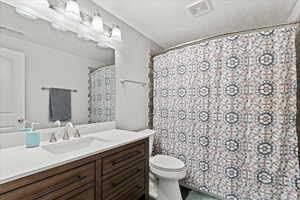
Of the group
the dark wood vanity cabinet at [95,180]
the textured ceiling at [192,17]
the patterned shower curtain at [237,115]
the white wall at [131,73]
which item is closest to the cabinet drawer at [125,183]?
the dark wood vanity cabinet at [95,180]

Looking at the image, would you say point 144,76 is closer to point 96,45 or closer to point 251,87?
point 96,45

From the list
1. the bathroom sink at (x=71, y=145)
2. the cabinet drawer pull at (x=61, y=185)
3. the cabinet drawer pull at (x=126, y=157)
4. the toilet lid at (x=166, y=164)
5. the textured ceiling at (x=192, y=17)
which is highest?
the textured ceiling at (x=192, y=17)

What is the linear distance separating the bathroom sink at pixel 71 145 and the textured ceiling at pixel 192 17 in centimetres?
149

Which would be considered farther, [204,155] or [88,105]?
[204,155]

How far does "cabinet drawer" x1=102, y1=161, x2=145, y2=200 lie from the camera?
1006 millimetres

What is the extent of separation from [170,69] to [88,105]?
1.24 meters

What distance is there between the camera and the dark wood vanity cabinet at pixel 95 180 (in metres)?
0.65

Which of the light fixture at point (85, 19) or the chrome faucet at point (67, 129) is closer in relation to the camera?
A: the chrome faucet at point (67, 129)

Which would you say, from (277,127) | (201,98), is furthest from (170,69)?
(277,127)

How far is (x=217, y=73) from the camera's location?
164 cm

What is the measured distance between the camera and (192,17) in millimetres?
1818

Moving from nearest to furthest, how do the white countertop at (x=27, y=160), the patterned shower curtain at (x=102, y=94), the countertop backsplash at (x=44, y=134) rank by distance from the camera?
the white countertop at (x=27, y=160), the countertop backsplash at (x=44, y=134), the patterned shower curtain at (x=102, y=94)

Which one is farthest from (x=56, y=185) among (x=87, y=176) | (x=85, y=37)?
(x=85, y=37)

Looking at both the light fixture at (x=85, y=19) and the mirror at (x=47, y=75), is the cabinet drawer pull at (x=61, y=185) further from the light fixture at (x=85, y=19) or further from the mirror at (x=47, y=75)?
the light fixture at (x=85, y=19)
